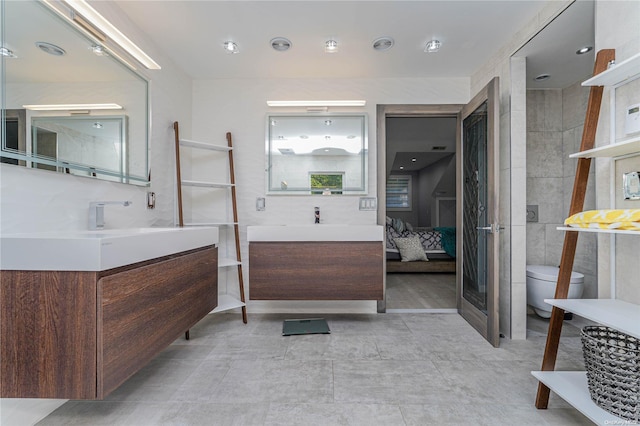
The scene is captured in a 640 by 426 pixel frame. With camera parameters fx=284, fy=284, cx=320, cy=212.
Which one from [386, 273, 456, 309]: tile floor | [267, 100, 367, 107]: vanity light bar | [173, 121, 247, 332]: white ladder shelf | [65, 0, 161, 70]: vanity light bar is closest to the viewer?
[65, 0, 161, 70]: vanity light bar

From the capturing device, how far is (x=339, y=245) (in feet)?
7.32

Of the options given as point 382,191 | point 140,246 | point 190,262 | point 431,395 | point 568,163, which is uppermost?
point 568,163

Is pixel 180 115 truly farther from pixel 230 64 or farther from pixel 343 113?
pixel 343 113

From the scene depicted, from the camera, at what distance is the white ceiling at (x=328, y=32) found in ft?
5.85

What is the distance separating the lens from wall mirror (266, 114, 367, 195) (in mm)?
2746

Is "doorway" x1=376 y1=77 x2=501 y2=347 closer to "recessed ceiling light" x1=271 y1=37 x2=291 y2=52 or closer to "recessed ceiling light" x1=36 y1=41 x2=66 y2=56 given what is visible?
"recessed ceiling light" x1=271 y1=37 x2=291 y2=52

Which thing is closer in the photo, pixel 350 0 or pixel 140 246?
pixel 140 246

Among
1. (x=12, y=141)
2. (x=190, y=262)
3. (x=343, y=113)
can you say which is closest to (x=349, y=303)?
(x=190, y=262)

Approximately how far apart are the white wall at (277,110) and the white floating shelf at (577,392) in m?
1.62

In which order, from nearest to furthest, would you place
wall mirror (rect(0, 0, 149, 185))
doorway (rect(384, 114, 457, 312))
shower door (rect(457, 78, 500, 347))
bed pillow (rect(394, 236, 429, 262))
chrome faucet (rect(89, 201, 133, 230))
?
wall mirror (rect(0, 0, 149, 185)) < chrome faucet (rect(89, 201, 133, 230)) < shower door (rect(457, 78, 500, 347)) < doorway (rect(384, 114, 457, 312)) < bed pillow (rect(394, 236, 429, 262))

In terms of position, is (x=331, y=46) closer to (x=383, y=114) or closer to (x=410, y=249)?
(x=383, y=114)

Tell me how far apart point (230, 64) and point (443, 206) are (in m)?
6.06

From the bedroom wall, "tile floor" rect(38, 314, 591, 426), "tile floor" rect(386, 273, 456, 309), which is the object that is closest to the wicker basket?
"tile floor" rect(38, 314, 591, 426)

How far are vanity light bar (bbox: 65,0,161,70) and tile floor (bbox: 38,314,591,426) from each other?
6.45ft
